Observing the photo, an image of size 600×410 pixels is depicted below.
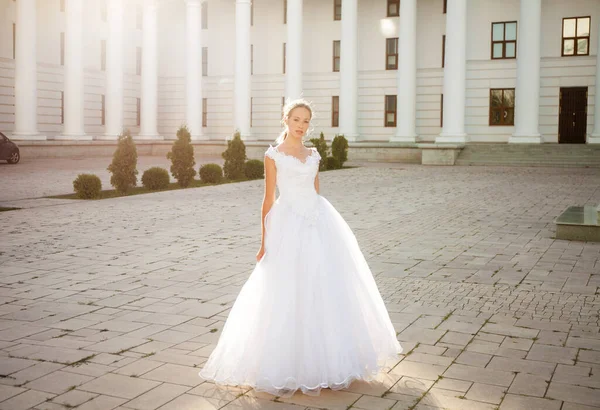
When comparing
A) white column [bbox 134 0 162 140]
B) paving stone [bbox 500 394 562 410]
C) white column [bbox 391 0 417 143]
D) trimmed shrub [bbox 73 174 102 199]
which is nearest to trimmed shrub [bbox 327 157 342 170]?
white column [bbox 391 0 417 143]

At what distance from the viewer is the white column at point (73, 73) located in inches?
1480

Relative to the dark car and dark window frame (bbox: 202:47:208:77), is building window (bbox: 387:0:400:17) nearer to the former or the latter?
dark window frame (bbox: 202:47:208:77)

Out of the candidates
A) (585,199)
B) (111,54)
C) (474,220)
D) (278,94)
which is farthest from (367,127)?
(474,220)

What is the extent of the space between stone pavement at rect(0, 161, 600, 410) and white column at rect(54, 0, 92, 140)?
24687 mm

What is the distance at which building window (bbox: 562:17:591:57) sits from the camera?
37500mm

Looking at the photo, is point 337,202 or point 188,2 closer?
point 337,202

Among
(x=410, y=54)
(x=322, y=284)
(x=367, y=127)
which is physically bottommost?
(x=322, y=284)

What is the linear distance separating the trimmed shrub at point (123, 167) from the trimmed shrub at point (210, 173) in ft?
12.2

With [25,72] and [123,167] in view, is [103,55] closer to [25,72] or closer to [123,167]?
[25,72]

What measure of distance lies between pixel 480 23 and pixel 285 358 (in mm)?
38091

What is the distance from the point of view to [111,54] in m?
41.2

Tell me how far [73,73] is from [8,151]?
346 inches

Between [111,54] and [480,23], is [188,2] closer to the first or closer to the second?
[111,54]

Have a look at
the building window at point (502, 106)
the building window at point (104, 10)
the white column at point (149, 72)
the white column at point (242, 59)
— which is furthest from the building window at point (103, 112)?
the building window at point (502, 106)
